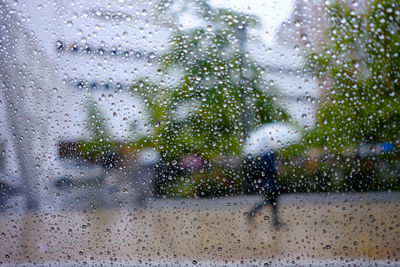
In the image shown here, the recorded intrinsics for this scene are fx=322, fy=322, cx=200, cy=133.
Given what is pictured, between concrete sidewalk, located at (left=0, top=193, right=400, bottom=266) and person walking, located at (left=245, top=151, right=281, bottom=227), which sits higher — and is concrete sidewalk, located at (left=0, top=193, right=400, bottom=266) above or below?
below

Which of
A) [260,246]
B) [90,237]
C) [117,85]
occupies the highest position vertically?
[117,85]

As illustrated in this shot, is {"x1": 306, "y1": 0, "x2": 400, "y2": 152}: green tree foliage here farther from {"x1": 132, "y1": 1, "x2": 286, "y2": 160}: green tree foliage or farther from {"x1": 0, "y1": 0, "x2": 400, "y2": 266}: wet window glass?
{"x1": 132, "y1": 1, "x2": 286, "y2": 160}: green tree foliage

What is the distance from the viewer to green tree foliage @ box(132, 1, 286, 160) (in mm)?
938

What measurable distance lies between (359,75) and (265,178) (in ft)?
1.28

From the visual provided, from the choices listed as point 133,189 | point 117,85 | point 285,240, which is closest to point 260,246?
point 285,240

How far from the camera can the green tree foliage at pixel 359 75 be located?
0.88m

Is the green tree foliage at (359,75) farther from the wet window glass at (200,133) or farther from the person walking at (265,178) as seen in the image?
the person walking at (265,178)

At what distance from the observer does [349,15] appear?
89 cm

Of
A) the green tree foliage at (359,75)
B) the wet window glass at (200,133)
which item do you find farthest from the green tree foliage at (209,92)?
the green tree foliage at (359,75)

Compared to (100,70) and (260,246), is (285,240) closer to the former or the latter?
(260,246)

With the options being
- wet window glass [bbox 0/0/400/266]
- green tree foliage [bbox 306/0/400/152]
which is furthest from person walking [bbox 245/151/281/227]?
green tree foliage [bbox 306/0/400/152]

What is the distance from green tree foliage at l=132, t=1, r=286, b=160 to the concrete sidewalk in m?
0.19

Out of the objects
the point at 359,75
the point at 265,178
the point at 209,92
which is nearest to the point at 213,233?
the point at 265,178

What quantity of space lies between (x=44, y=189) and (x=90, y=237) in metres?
0.21
